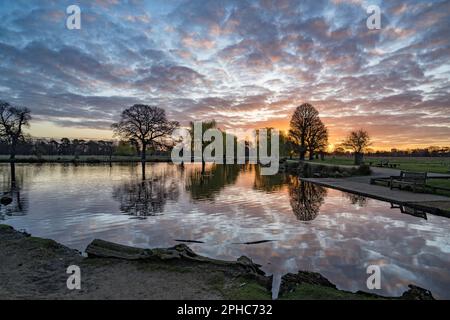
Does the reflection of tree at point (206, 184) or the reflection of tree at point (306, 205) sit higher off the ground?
the reflection of tree at point (206, 184)

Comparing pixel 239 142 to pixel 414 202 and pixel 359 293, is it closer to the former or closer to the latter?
pixel 414 202

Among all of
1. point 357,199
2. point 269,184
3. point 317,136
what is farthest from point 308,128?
point 357,199

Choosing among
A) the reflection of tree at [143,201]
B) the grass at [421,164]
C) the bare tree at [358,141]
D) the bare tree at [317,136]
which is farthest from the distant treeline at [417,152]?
the reflection of tree at [143,201]

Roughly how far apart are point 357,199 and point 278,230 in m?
9.76

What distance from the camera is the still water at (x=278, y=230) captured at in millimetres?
7660

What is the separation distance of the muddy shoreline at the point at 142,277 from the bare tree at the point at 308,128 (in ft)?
208

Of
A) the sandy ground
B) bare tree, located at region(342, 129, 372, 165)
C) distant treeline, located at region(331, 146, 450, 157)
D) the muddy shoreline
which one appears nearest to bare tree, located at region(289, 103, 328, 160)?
bare tree, located at region(342, 129, 372, 165)

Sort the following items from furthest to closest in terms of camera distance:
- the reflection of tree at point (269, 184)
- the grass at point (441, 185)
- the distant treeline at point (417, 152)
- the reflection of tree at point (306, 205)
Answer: the distant treeline at point (417, 152)
the reflection of tree at point (269, 184)
the grass at point (441, 185)
the reflection of tree at point (306, 205)

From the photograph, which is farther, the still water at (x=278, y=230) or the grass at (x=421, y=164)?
the grass at (x=421, y=164)

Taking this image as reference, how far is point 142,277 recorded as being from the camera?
6.38 meters

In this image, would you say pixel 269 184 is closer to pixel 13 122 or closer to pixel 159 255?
pixel 159 255

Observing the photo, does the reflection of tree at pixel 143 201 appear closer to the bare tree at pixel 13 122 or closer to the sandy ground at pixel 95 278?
the sandy ground at pixel 95 278
